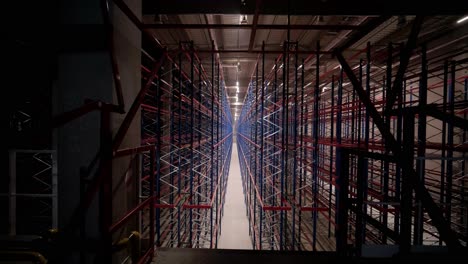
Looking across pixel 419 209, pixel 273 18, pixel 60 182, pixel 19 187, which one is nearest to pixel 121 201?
pixel 60 182

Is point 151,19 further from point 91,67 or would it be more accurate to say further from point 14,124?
point 91,67

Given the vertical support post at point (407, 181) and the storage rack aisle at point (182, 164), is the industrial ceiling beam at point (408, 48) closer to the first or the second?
the vertical support post at point (407, 181)

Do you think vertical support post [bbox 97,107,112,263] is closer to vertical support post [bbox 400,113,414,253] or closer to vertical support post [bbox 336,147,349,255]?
vertical support post [bbox 336,147,349,255]

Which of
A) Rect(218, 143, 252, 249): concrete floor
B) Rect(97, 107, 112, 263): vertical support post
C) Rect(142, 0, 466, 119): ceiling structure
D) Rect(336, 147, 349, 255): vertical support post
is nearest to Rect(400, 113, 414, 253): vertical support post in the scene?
Rect(336, 147, 349, 255): vertical support post

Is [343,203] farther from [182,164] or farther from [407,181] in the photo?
[182,164]

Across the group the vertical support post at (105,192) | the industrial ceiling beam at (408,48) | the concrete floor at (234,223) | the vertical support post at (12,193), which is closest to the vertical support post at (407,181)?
the industrial ceiling beam at (408,48)

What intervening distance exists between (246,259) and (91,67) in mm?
2905

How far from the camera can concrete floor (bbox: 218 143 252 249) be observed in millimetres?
8172

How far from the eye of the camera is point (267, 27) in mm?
3482

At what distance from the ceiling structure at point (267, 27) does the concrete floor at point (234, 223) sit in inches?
280

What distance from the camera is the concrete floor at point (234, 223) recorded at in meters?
8.17

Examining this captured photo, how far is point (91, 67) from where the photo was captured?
7.16 feet

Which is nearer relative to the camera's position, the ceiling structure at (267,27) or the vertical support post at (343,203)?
the vertical support post at (343,203)

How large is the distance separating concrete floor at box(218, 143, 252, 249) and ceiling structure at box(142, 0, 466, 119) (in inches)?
280
